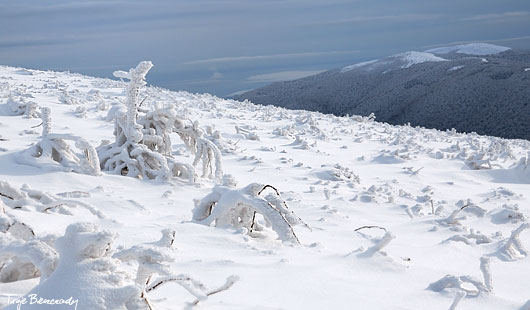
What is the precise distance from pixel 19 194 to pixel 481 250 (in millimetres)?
4349

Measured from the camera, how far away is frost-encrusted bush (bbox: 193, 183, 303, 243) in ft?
13.5

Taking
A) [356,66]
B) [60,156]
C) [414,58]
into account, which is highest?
[60,156]

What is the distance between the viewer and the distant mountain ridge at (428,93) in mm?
53281

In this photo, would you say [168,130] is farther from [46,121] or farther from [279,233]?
[279,233]

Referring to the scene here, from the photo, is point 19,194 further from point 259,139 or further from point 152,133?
point 259,139

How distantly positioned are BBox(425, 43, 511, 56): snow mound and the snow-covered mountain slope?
9633 centimetres

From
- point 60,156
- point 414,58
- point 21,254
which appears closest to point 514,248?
point 21,254

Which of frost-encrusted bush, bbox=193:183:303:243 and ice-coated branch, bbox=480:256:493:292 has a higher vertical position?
frost-encrusted bush, bbox=193:183:303:243

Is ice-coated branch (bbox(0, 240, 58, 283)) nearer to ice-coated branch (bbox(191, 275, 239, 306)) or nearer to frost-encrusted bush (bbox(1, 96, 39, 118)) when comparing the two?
ice-coated branch (bbox(191, 275, 239, 306))

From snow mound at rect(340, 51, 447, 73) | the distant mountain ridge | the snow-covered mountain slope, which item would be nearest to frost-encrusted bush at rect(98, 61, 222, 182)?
the snow-covered mountain slope

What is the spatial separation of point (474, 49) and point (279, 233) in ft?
358

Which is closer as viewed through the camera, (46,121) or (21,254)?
(21,254)

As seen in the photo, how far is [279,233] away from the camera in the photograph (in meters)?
4.11

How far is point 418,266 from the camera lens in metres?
3.97
